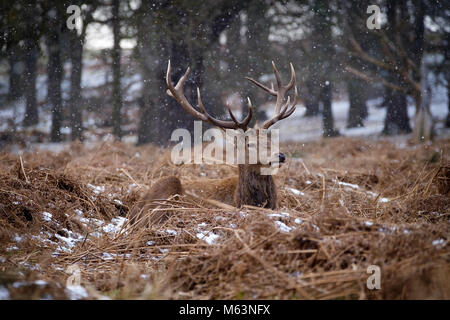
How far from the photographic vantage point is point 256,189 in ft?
16.6

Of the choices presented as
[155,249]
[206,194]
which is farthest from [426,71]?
[155,249]

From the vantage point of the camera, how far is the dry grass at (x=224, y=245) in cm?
248

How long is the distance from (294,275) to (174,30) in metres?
8.25

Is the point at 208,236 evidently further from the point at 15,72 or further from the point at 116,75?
the point at 15,72

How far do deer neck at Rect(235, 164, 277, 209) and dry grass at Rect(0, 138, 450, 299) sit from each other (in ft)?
1.16

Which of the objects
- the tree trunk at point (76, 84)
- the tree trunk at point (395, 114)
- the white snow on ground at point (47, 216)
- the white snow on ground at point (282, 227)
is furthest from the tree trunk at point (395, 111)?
the white snow on ground at point (47, 216)

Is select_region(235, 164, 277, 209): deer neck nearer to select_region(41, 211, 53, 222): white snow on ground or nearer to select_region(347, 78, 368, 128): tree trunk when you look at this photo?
select_region(41, 211, 53, 222): white snow on ground

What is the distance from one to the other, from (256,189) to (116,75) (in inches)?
282

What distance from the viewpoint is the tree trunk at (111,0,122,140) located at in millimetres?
10555

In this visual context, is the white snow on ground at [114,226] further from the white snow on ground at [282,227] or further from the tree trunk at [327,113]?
the tree trunk at [327,113]

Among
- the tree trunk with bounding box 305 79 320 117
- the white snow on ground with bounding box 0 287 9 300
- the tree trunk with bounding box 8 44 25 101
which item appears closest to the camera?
the white snow on ground with bounding box 0 287 9 300

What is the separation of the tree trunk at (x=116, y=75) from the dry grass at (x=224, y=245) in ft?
18.2

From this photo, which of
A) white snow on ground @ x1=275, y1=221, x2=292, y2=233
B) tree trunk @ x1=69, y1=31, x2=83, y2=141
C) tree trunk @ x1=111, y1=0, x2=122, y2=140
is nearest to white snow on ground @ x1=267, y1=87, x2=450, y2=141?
tree trunk @ x1=111, y1=0, x2=122, y2=140

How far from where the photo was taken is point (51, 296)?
243 centimetres
